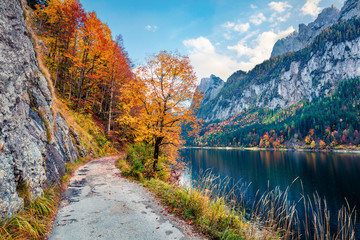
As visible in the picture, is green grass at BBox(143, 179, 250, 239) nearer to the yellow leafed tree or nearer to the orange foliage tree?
the yellow leafed tree

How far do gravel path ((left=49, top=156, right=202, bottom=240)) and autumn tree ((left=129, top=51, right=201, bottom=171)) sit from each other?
4127 millimetres

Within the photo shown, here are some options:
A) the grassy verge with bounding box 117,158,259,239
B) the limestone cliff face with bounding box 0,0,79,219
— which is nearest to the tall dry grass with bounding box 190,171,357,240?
the grassy verge with bounding box 117,158,259,239

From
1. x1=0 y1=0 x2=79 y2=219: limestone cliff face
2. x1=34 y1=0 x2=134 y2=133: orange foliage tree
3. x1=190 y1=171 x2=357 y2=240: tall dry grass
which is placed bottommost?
x1=190 y1=171 x2=357 y2=240: tall dry grass

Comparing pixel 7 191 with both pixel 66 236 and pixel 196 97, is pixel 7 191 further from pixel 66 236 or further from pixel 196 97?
pixel 196 97

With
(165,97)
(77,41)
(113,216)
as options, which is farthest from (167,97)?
(77,41)

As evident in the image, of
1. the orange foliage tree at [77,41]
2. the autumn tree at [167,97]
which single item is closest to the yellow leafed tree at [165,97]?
the autumn tree at [167,97]

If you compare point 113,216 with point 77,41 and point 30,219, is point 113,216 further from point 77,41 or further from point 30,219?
point 77,41

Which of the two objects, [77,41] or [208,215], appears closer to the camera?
[208,215]

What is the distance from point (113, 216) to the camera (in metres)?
6.16

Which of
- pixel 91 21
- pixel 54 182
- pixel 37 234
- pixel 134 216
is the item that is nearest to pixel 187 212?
pixel 134 216

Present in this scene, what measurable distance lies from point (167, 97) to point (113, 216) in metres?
7.80

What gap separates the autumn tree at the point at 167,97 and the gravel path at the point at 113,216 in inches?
162

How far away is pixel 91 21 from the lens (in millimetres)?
23219

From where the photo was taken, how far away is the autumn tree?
460 inches
